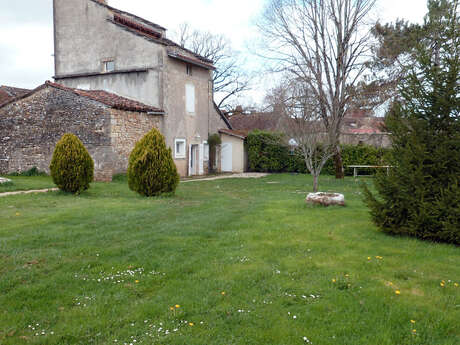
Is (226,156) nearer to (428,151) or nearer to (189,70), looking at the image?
(189,70)

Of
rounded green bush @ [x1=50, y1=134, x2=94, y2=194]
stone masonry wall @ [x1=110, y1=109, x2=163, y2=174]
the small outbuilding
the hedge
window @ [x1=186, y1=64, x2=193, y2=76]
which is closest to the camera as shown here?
rounded green bush @ [x1=50, y1=134, x2=94, y2=194]

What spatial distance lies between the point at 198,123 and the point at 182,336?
20.3 metres

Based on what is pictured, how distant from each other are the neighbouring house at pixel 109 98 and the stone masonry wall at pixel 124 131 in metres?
0.05

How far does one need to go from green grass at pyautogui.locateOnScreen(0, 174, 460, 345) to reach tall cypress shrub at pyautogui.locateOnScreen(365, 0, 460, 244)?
375mm

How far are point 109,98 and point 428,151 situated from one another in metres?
15.4

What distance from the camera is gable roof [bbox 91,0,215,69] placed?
19.5 metres

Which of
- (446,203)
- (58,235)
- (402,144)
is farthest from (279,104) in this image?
(58,235)

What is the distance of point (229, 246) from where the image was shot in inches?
235

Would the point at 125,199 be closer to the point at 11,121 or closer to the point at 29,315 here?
the point at 29,315

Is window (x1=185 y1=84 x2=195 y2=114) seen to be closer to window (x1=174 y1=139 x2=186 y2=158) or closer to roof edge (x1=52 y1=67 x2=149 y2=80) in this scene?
window (x1=174 y1=139 x2=186 y2=158)

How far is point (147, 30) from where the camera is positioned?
880 inches

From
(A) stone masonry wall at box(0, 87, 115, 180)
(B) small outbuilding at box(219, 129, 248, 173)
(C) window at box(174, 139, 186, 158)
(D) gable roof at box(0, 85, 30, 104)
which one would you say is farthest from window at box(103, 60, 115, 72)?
(B) small outbuilding at box(219, 129, 248, 173)

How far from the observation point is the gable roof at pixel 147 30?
767 inches

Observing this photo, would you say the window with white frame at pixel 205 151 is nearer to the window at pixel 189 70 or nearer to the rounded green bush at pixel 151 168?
the window at pixel 189 70
